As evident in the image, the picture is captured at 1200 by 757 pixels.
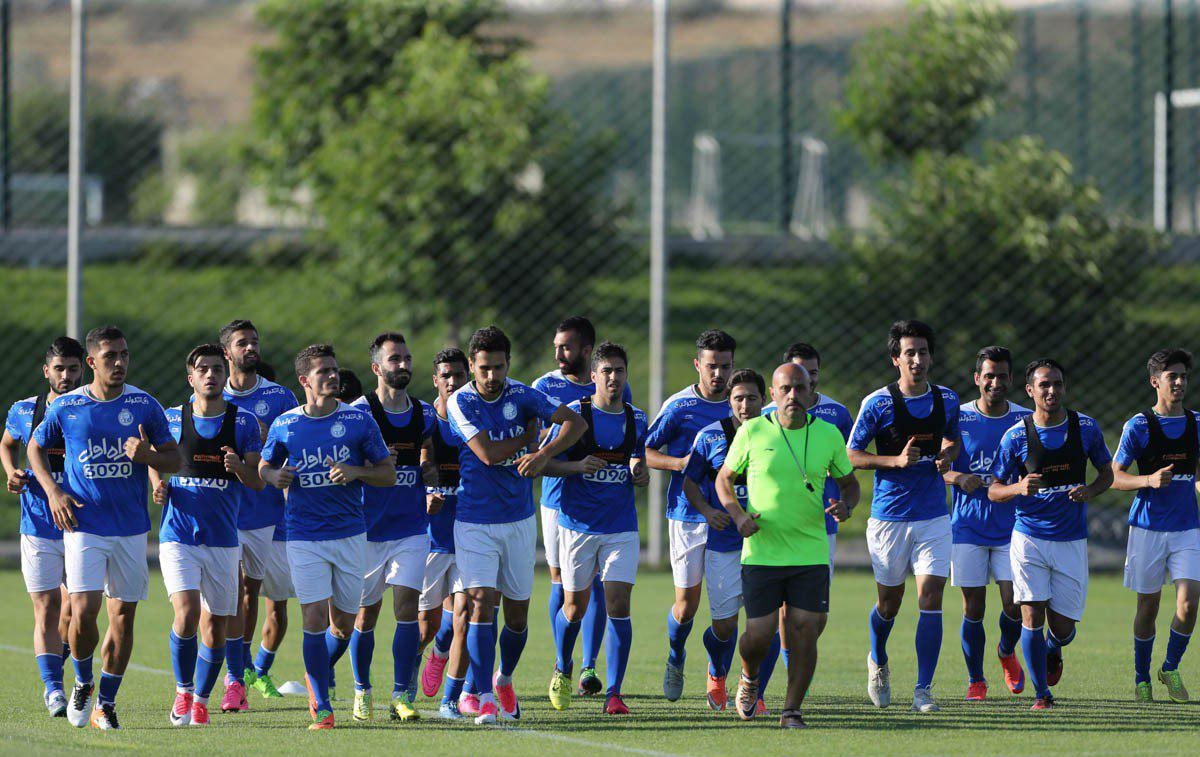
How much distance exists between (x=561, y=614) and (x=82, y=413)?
3.06 metres

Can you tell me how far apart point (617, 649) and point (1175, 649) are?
3.47 meters

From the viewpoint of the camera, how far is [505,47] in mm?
25281

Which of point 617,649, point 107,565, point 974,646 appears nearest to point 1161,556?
point 974,646

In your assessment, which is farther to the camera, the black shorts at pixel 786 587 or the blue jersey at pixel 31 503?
the blue jersey at pixel 31 503

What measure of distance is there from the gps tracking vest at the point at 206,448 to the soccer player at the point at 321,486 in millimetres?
444

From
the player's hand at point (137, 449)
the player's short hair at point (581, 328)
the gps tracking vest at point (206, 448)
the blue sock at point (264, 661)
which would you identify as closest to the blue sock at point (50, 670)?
the blue sock at point (264, 661)

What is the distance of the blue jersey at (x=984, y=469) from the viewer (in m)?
10.4

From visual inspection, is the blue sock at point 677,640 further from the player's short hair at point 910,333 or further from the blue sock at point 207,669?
the blue sock at point 207,669

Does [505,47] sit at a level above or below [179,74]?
below

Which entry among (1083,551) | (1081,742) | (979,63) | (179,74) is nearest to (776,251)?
(979,63)

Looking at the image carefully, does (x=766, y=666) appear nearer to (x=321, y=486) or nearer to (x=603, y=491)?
(x=603, y=491)

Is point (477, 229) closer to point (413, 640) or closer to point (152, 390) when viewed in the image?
point (152, 390)

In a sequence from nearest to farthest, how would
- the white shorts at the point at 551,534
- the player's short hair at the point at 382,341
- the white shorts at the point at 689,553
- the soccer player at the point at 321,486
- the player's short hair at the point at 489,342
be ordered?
1. the soccer player at the point at 321,486
2. the player's short hair at the point at 489,342
3. the player's short hair at the point at 382,341
4. the white shorts at the point at 689,553
5. the white shorts at the point at 551,534

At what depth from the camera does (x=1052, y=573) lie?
10.2 metres
